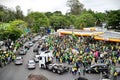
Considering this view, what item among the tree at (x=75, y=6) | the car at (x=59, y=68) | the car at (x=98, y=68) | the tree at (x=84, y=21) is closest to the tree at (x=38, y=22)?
the tree at (x=84, y=21)

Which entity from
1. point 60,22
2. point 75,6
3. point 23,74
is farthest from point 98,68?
point 75,6

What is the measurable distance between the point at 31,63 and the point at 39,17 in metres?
56.3

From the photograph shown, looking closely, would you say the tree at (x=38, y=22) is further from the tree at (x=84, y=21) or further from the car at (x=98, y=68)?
the car at (x=98, y=68)

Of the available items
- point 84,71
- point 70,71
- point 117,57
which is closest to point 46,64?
point 70,71

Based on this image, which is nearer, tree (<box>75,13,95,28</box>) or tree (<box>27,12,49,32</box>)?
tree (<box>75,13,95,28</box>)

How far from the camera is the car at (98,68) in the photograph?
24.3m

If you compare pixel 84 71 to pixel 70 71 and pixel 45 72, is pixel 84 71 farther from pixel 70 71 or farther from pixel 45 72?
pixel 45 72

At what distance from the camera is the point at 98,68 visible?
2462cm

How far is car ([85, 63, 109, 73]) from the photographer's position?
24297mm

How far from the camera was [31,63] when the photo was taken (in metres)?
29.2

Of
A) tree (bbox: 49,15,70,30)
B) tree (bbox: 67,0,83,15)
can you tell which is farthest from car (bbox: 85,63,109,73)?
tree (bbox: 67,0,83,15)

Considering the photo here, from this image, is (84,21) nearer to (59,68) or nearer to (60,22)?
(60,22)

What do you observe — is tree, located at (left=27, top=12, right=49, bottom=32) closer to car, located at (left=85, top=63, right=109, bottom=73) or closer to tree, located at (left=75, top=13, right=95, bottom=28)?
tree, located at (left=75, top=13, right=95, bottom=28)

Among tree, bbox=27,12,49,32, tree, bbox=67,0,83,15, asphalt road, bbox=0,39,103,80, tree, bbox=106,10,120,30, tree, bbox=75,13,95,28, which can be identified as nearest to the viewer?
asphalt road, bbox=0,39,103,80
